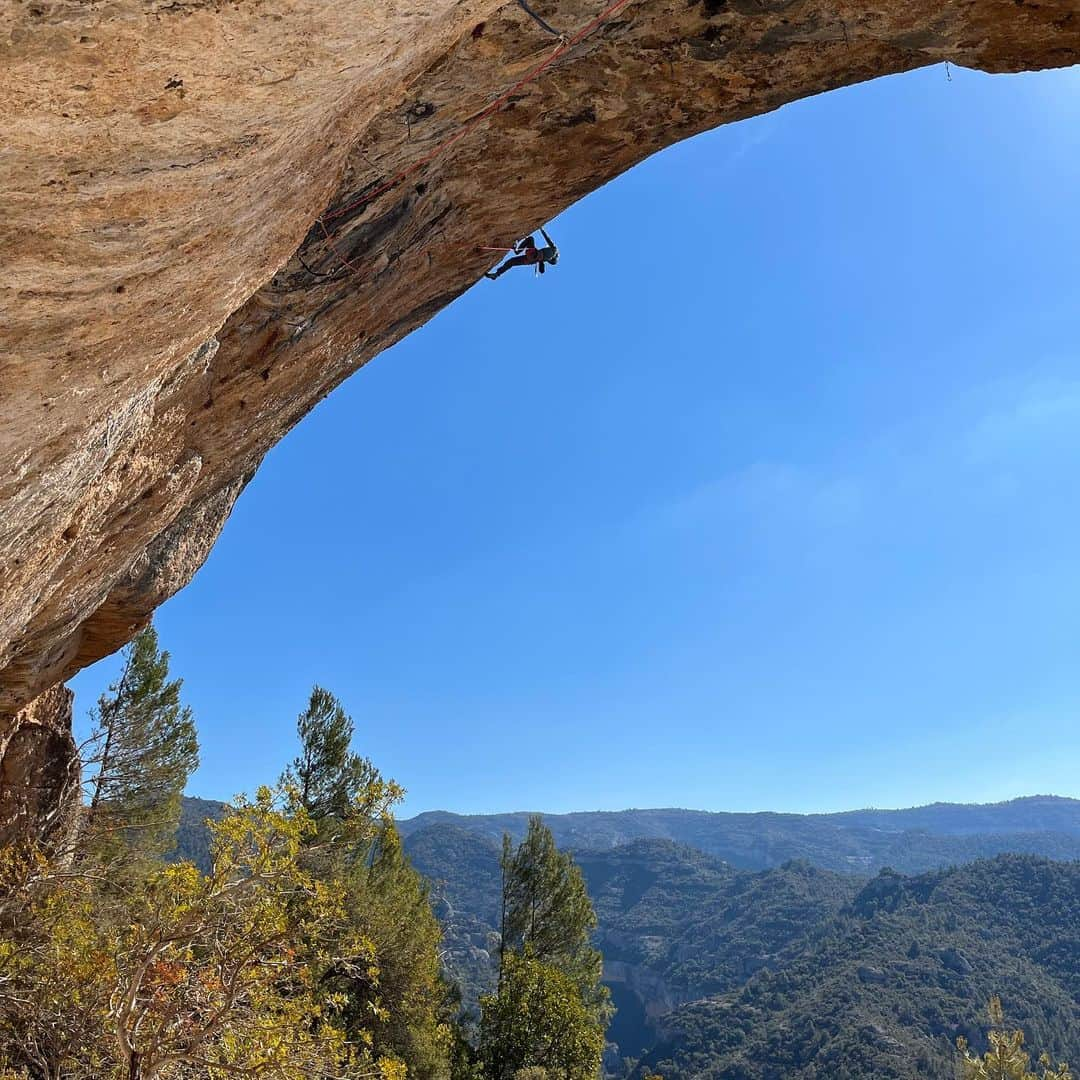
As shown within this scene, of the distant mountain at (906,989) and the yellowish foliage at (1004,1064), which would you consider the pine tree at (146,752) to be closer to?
the yellowish foliage at (1004,1064)

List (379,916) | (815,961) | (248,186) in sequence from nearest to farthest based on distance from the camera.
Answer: (248,186) → (379,916) → (815,961)

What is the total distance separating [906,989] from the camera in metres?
90.2

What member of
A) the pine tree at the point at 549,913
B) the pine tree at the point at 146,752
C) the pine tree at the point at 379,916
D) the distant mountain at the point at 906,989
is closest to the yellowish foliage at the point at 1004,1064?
the pine tree at the point at 549,913

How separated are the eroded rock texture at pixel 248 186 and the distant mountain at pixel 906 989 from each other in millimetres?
81042

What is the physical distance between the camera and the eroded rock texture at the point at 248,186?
7.42 ft

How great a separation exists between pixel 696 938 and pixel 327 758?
151 metres

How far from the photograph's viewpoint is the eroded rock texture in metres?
2.26

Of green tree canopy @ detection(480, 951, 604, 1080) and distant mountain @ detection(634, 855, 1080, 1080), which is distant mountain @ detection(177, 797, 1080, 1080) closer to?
distant mountain @ detection(634, 855, 1080, 1080)

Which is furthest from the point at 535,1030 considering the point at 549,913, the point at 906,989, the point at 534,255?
the point at 906,989

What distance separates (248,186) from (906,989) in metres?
114

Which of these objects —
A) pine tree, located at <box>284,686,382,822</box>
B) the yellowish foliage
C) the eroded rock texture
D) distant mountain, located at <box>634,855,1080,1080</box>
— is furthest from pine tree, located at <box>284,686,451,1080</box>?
distant mountain, located at <box>634,855,1080,1080</box>

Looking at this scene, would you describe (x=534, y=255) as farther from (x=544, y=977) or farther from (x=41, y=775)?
(x=544, y=977)

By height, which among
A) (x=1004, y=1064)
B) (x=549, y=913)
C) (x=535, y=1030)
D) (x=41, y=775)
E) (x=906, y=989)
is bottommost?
(x=906, y=989)

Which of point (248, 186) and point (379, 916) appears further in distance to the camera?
point (379, 916)
